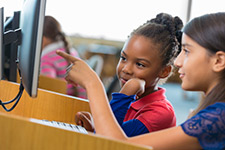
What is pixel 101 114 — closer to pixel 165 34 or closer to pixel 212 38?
pixel 212 38

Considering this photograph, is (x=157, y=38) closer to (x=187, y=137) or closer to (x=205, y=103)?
(x=205, y=103)

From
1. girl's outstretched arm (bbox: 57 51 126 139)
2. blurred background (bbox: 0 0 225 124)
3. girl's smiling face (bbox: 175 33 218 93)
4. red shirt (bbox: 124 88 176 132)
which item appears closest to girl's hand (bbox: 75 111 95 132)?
red shirt (bbox: 124 88 176 132)

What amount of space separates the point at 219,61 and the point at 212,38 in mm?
74

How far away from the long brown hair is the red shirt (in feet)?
0.65

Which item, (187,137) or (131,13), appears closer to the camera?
(187,137)

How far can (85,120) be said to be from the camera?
1.36m

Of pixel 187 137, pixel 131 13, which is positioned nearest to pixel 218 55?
pixel 187 137

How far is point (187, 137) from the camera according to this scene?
0.93 metres

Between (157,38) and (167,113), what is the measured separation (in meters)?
0.35

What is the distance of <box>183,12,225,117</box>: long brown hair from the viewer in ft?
3.36

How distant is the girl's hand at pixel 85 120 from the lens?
1.36 m

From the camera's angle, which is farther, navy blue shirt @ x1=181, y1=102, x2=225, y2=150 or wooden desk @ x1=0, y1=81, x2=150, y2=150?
navy blue shirt @ x1=181, y1=102, x2=225, y2=150

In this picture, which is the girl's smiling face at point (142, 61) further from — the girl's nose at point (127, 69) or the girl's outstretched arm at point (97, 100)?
the girl's outstretched arm at point (97, 100)

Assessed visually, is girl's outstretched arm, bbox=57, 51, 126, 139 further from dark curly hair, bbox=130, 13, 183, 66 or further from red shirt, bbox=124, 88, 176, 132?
dark curly hair, bbox=130, 13, 183, 66
